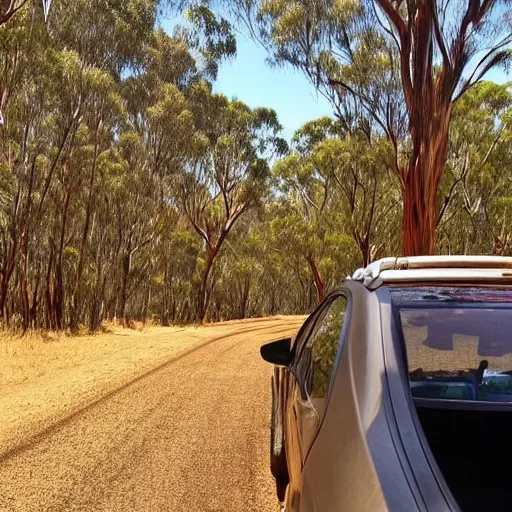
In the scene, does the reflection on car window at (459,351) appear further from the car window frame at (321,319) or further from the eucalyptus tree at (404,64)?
the eucalyptus tree at (404,64)

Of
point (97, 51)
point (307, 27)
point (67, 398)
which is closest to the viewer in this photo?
point (67, 398)

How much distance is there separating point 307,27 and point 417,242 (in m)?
8.38

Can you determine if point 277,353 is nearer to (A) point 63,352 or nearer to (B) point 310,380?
(B) point 310,380

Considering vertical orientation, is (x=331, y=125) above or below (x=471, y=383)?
above

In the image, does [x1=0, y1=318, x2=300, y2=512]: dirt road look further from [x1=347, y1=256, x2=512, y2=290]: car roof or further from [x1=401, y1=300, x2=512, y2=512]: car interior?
[x1=347, y1=256, x2=512, y2=290]: car roof

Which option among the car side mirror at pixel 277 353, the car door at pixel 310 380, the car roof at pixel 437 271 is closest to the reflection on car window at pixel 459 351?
the car roof at pixel 437 271

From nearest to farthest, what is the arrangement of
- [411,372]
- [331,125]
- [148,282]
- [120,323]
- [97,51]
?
[411,372], [97,51], [120,323], [331,125], [148,282]

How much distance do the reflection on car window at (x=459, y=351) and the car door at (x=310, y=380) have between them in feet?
1.13

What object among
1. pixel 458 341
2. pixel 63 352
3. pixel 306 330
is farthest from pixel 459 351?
pixel 63 352

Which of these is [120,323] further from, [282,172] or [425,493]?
[425,493]

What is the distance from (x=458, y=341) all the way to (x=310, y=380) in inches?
28.6

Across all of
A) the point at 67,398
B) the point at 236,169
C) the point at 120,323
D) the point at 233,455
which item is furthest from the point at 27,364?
the point at 236,169

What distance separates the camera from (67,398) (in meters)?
7.72

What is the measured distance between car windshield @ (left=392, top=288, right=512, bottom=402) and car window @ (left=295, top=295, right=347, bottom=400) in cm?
31
